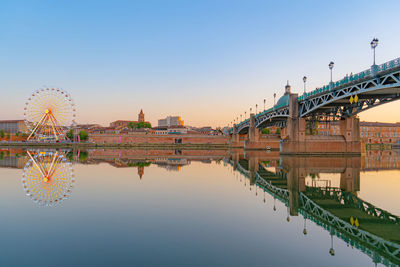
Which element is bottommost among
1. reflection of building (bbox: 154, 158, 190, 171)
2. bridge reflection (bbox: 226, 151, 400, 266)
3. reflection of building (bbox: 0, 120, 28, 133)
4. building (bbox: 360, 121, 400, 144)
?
bridge reflection (bbox: 226, 151, 400, 266)

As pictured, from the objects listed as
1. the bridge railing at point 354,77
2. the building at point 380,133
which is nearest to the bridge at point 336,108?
the bridge railing at point 354,77

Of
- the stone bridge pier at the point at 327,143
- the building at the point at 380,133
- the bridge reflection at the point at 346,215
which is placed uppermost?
the building at the point at 380,133

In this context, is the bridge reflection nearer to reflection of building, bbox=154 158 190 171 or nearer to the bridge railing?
reflection of building, bbox=154 158 190 171

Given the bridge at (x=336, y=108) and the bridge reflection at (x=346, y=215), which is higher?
the bridge at (x=336, y=108)

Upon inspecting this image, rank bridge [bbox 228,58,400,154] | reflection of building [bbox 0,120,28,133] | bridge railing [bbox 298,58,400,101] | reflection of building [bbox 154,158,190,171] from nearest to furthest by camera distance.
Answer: bridge railing [bbox 298,58,400,101], reflection of building [bbox 154,158,190,171], bridge [bbox 228,58,400,154], reflection of building [bbox 0,120,28,133]

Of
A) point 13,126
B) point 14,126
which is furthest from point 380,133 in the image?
point 13,126

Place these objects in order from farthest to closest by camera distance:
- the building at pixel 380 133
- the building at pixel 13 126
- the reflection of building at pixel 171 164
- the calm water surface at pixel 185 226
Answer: the building at pixel 13 126 < the building at pixel 380 133 < the reflection of building at pixel 171 164 < the calm water surface at pixel 185 226

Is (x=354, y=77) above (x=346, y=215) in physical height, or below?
above

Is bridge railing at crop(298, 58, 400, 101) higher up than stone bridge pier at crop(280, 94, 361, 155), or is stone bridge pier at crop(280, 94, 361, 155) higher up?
bridge railing at crop(298, 58, 400, 101)

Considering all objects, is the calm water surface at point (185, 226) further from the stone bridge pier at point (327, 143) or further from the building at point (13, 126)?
the building at point (13, 126)

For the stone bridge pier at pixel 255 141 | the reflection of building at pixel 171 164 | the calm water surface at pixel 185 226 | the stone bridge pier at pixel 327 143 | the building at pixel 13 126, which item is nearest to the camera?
the calm water surface at pixel 185 226

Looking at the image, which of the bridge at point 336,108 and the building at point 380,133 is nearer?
the bridge at point 336,108

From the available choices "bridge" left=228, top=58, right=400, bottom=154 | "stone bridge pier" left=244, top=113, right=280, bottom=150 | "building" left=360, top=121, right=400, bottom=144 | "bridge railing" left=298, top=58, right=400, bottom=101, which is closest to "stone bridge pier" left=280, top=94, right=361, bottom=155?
"bridge" left=228, top=58, right=400, bottom=154

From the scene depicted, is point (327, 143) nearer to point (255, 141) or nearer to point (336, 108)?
point (336, 108)
